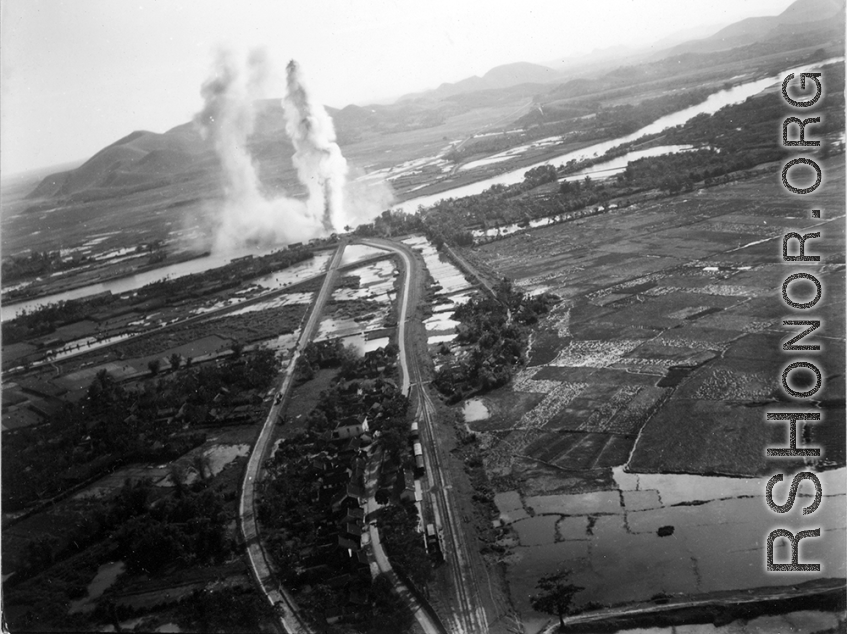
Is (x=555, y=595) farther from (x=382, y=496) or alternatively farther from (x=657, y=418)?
(x=657, y=418)

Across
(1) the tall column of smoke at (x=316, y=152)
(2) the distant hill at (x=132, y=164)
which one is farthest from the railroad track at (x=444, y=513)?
(2) the distant hill at (x=132, y=164)

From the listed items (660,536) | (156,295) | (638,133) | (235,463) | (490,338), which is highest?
(638,133)

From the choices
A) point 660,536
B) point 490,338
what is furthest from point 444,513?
point 490,338

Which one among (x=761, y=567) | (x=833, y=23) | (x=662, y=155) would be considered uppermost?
(x=833, y=23)

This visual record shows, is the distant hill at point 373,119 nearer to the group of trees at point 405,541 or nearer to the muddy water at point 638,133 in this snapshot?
the muddy water at point 638,133

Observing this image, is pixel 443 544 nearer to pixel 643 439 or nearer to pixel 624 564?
pixel 624 564

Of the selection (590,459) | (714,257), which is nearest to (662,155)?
(714,257)

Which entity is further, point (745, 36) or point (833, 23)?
point (745, 36)
